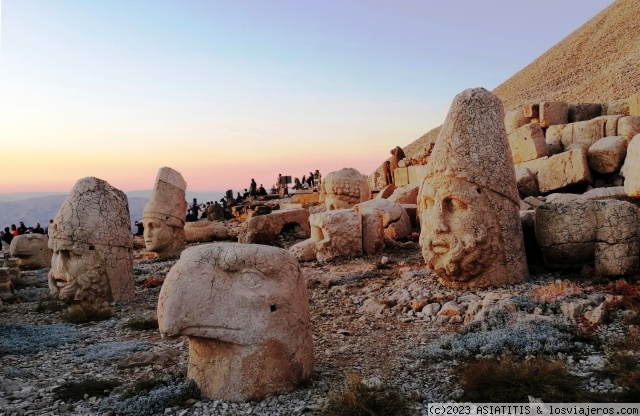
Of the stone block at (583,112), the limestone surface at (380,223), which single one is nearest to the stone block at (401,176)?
the stone block at (583,112)

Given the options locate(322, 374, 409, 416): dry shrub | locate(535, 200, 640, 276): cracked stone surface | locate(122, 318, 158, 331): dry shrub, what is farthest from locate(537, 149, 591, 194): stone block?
locate(322, 374, 409, 416): dry shrub

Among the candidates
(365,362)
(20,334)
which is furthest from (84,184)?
(365,362)

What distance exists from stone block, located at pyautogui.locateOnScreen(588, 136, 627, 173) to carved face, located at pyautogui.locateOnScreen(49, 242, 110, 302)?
1283 centimetres

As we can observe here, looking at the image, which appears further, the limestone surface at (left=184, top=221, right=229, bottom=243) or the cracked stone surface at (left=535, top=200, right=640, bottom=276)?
the limestone surface at (left=184, top=221, right=229, bottom=243)

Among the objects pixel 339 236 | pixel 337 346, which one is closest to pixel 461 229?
pixel 337 346

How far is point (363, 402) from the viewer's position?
4090mm

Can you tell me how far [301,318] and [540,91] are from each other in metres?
40.7

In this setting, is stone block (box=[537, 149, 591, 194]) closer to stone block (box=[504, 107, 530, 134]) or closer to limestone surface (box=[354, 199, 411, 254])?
limestone surface (box=[354, 199, 411, 254])

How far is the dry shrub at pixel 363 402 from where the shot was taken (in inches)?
159

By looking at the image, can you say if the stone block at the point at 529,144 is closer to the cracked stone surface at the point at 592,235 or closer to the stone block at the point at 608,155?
the stone block at the point at 608,155

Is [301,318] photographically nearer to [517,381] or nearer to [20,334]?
[517,381]

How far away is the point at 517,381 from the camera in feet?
14.2

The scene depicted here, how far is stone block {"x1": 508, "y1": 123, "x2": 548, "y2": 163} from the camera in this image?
53.2 ft

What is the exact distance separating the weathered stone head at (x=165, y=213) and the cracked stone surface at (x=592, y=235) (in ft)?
30.8
